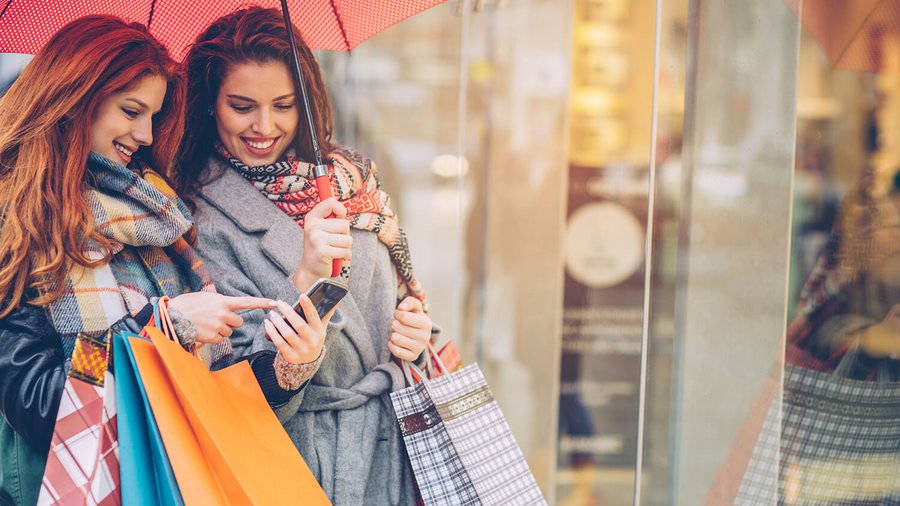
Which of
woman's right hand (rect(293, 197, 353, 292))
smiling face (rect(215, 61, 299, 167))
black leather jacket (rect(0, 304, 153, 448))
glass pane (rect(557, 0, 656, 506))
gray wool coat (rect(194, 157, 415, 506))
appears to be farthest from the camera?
glass pane (rect(557, 0, 656, 506))

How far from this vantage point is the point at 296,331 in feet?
6.40

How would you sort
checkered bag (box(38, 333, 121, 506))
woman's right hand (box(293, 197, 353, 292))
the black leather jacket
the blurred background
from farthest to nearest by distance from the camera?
the blurred background → woman's right hand (box(293, 197, 353, 292)) → the black leather jacket → checkered bag (box(38, 333, 121, 506))

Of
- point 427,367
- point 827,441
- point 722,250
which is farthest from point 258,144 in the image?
point 827,441

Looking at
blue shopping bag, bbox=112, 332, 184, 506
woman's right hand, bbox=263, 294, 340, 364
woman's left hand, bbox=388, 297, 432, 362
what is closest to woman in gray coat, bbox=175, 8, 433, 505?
woman's left hand, bbox=388, 297, 432, 362

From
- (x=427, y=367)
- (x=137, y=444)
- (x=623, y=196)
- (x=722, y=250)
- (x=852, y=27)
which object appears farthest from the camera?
(x=623, y=196)

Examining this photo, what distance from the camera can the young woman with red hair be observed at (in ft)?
6.26

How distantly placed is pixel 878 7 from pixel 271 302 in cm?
171

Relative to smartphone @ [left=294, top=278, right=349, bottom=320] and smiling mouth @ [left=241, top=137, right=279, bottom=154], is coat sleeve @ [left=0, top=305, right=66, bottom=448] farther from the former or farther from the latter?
smiling mouth @ [left=241, top=137, right=279, bottom=154]

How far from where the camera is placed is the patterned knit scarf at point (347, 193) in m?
2.31

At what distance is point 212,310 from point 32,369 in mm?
A: 375

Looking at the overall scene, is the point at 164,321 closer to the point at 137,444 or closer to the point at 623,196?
the point at 137,444

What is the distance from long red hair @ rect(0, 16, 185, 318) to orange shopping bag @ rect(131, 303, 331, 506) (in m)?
0.28

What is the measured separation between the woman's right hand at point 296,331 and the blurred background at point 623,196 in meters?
1.11

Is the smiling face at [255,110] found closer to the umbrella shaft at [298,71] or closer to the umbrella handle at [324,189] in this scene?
the umbrella shaft at [298,71]
